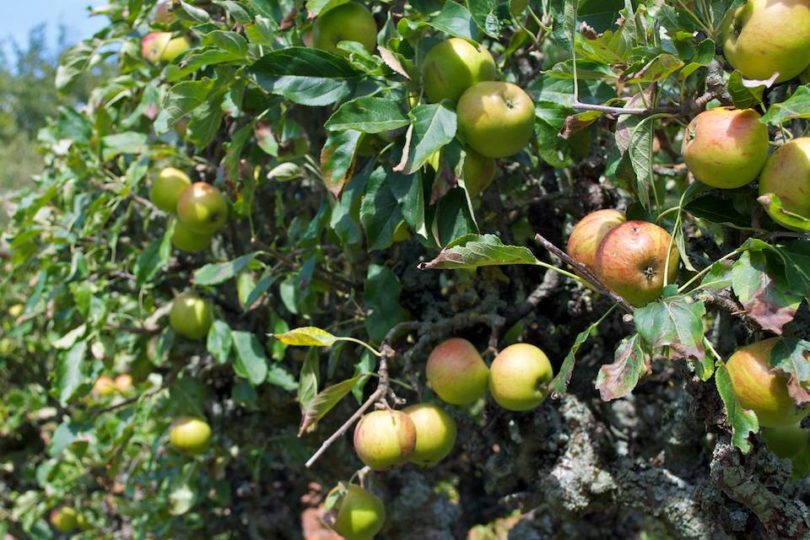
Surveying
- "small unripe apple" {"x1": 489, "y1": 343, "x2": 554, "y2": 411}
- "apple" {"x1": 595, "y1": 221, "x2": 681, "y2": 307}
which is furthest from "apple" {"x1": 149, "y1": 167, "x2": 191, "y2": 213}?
"apple" {"x1": 595, "y1": 221, "x2": 681, "y2": 307}

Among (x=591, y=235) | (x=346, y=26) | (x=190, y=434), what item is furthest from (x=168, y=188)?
(x=591, y=235)

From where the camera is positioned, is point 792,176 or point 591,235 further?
point 591,235

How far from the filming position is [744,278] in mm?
1111

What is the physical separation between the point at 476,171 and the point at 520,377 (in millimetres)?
386

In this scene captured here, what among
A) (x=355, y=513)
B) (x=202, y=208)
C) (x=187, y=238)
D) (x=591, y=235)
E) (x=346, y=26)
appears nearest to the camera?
(x=591, y=235)

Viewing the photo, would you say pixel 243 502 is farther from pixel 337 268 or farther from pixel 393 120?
pixel 393 120

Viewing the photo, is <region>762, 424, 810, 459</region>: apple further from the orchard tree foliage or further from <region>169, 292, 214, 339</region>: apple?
<region>169, 292, 214, 339</region>: apple

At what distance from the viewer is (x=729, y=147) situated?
3.75ft

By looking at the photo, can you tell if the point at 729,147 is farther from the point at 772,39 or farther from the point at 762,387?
the point at 762,387

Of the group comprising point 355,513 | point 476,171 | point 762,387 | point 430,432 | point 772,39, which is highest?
point 772,39

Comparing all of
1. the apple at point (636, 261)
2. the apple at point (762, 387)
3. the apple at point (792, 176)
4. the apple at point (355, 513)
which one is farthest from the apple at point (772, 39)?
the apple at point (355, 513)

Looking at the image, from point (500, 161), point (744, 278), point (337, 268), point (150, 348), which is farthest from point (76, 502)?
point (744, 278)

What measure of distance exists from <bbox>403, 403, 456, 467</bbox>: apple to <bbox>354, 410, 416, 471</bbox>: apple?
7 centimetres

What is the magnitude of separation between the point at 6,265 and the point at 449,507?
2357 mm
